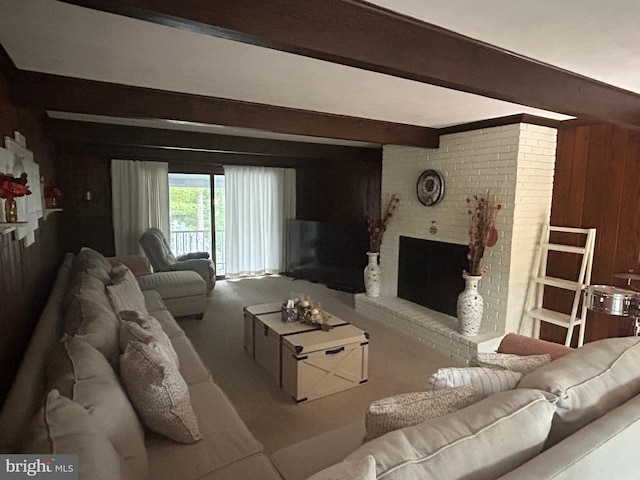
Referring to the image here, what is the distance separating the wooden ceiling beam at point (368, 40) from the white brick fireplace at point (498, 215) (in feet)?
4.22

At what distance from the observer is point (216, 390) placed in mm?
2061

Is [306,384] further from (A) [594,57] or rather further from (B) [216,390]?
(A) [594,57]

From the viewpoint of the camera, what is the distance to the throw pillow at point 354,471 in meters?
0.83

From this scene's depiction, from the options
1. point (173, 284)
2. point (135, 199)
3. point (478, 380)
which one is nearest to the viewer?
point (478, 380)

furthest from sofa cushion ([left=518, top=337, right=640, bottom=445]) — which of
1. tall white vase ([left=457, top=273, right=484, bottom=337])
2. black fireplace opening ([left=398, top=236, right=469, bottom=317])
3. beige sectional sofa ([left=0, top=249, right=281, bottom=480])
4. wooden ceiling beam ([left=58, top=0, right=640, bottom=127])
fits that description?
black fireplace opening ([left=398, top=236, right=469, bottom=317])

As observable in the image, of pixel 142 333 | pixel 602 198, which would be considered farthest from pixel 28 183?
pixel 602 198

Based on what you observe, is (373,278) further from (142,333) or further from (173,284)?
(142,333)

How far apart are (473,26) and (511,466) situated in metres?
1.64

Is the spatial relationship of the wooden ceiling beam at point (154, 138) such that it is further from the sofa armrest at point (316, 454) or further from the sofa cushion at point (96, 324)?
the sofa armrest at point (316, 454)

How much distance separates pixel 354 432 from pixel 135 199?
5301 millimetres

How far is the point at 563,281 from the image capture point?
336 cm

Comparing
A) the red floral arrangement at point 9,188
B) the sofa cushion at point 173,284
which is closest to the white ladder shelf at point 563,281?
the sofa cushion at point 173,284

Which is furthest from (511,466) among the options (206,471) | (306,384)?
(306,384)

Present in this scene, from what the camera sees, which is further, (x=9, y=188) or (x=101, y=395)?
(x=9, y=188)
